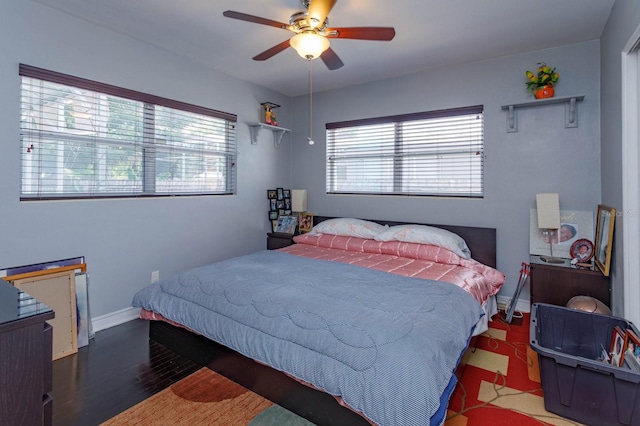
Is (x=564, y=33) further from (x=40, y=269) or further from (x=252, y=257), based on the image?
(x=40, y=269)

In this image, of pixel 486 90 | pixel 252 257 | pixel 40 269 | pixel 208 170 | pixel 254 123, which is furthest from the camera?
pixel 254 123

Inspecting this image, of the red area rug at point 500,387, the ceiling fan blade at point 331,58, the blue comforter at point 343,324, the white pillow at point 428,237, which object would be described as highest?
the ceiling fan blade at point 331,58

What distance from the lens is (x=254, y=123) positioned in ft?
13.4

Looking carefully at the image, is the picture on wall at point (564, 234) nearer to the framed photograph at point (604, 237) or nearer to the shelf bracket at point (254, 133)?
the framed photograph at point (604, 237)

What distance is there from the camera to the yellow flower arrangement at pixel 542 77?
9.68 feet

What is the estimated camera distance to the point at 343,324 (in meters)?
1.59

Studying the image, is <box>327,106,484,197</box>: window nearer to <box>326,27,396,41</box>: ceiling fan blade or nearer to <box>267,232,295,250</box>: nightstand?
<box>267,232,295,250</box>: nightstand

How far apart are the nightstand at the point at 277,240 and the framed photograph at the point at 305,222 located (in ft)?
0.93

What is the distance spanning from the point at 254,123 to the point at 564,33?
10.4 feet

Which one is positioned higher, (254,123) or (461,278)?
(254,123)

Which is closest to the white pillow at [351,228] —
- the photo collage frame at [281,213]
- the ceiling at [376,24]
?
the photo collage frame at [281,213]

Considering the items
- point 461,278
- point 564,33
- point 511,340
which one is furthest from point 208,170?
point 564,33

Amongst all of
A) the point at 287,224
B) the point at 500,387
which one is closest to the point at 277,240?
the point at 287,224

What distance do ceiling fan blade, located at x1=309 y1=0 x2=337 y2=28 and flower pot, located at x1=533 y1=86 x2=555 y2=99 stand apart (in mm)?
2206
